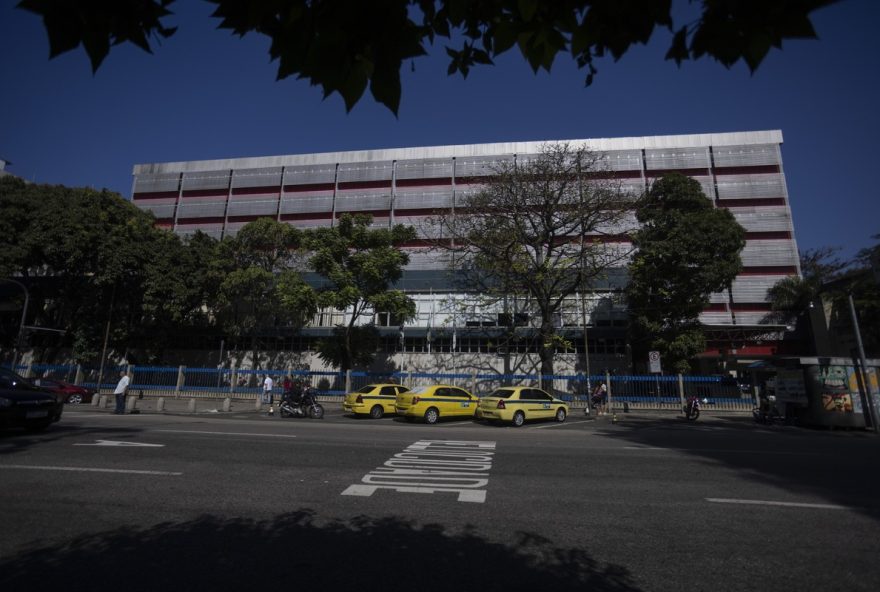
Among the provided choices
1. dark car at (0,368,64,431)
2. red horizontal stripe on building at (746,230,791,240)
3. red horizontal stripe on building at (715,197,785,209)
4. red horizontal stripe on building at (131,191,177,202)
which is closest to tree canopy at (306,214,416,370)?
dark car at (0,368,64,431)

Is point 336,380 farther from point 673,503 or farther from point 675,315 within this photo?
point 673,503

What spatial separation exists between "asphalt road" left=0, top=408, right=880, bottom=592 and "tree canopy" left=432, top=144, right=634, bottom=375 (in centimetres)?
1589

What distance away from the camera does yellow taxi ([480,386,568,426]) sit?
16141 mm

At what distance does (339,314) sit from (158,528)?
31.5 metres

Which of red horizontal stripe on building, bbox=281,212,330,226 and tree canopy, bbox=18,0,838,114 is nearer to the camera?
tree canopy, bbox=18,0,838,114

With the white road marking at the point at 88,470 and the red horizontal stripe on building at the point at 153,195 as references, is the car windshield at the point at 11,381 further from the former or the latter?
the red horizontal stripe on building at the point at 153,195

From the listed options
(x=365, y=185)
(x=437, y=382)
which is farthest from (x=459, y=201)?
(x=365, y=185)

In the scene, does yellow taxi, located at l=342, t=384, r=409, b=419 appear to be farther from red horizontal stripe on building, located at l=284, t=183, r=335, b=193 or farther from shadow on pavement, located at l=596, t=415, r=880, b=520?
red horizontal stripe on building, located at l=284, t=183, r=335, b=193

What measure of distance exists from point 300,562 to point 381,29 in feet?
13.0

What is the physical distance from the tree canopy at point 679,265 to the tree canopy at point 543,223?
3362 mm

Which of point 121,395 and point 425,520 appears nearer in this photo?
point 425,520

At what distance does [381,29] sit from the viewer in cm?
176

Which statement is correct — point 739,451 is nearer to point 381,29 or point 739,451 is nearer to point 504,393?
point 504,393

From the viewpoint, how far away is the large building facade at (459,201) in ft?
105
